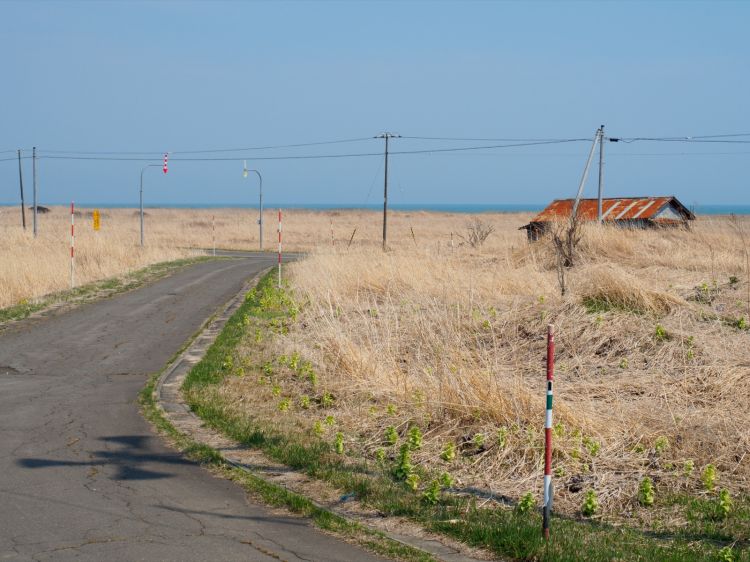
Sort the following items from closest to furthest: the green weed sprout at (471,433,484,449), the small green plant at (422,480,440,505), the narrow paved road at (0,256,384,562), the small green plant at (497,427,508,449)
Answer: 1. the narrow paved road at (0,256,384,562)
2. the small green plant at (422,480,440,505)
3. the small green plant at (497,427,508,449)
4. the green weed sprout at (471,433,484,449)

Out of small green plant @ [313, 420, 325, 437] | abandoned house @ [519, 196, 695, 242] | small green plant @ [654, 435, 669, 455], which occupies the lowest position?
small green plant @ [313, 420, 325, 437]

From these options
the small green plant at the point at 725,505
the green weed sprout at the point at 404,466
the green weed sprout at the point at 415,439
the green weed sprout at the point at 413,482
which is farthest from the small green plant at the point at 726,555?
the green weed sprout at the point at 415,439

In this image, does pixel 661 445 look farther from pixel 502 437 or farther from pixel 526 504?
pixel 526 504

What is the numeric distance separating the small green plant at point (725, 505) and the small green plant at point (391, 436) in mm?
3115

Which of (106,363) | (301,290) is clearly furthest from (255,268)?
(106,363)

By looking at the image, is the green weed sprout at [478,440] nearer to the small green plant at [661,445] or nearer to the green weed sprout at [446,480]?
the green weed sprout at [446,480]

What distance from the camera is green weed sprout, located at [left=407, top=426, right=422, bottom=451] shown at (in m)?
7.97

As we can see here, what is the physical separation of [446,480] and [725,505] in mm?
2143

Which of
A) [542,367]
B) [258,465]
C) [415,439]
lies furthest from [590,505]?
[542,367]

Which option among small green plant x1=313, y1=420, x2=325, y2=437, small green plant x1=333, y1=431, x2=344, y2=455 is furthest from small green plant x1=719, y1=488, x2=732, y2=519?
small green plant x1=313, y1=420, x2=325, y2=437

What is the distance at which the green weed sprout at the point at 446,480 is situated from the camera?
6.86m

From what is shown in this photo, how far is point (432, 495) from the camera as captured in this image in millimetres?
6473

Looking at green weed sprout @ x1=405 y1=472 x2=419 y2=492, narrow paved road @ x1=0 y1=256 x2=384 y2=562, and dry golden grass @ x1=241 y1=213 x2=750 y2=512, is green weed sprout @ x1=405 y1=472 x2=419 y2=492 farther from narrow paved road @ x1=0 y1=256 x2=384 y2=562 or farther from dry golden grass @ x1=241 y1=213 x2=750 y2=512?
narrow paved road @ x1=0 y1=256 x2=384 y2=562

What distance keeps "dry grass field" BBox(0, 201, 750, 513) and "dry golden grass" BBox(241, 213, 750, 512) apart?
0.02 metres
